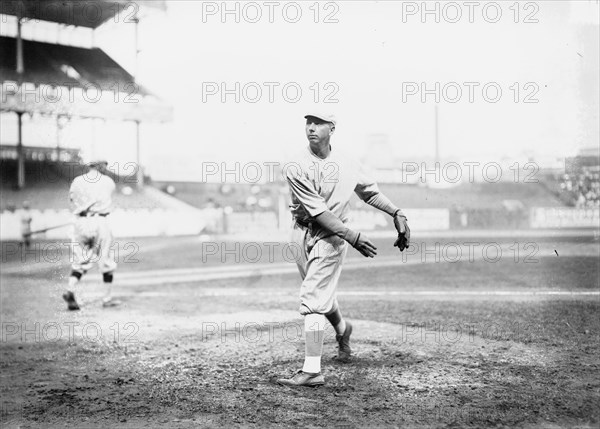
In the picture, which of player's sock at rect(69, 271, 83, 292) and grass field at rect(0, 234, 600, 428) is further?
player's sock at rect(69, 271, 83, 292)

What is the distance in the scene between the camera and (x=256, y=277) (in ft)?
36.4

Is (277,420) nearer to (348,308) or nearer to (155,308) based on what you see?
(348,308)

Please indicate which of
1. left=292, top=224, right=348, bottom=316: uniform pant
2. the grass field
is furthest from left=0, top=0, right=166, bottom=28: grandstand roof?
left=292, top=224, right=348, bottom=316: uniform pant

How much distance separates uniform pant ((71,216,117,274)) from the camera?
774 centimetres

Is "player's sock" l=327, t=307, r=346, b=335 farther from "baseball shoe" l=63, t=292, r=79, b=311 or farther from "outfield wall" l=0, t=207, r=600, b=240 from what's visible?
"outfield wall" l=0, t=207, r=600, b=240

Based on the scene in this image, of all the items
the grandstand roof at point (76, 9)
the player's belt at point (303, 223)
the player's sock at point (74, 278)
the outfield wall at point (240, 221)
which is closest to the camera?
the player's belt at point (303, 223)

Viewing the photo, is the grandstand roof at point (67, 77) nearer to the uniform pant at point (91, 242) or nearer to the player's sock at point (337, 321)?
the uniform pant at point (91, 242)

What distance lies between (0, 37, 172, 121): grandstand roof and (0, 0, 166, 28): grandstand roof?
1.91m

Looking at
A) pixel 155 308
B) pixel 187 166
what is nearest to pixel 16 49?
pixel 187 166

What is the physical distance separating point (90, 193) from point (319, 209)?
4629mm

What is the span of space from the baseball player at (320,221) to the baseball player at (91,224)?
4174 millimetres

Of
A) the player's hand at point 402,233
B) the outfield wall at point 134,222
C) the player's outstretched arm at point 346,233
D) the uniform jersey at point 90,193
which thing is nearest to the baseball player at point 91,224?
the uniform jersey at point 90,193

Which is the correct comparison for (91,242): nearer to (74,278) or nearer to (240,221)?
(74,278)

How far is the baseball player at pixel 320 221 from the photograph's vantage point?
3.95 m
